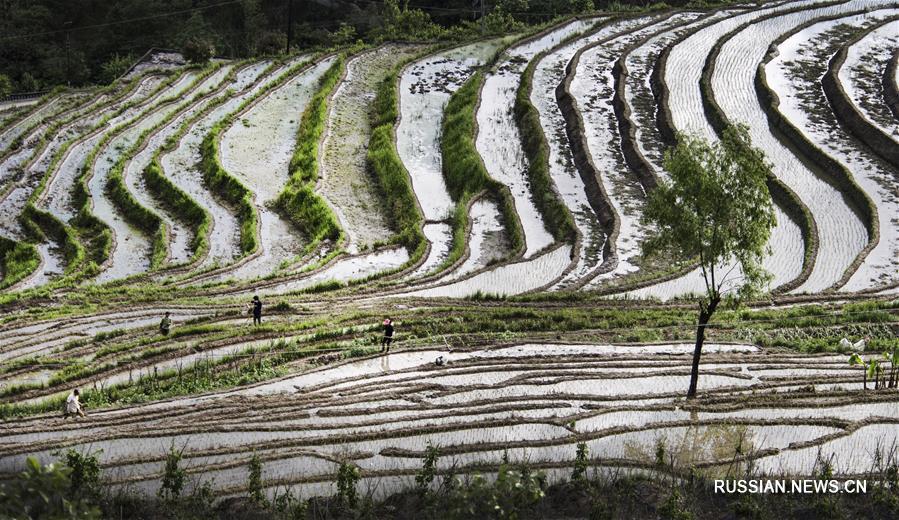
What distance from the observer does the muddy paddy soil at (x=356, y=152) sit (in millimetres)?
34250

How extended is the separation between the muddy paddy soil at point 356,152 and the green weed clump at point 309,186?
0.41 m

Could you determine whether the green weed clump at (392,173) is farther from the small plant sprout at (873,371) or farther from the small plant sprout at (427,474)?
the small plant sprout at (427,474)

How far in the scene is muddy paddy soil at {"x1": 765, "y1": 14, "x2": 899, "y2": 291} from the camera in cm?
2786

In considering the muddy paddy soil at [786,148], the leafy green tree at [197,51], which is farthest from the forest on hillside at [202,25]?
the muddy paddy soil at [786,148]

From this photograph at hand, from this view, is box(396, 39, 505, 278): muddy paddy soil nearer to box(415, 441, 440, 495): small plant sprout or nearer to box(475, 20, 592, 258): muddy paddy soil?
box(475, 20, 592, 258): muddy paddy soil

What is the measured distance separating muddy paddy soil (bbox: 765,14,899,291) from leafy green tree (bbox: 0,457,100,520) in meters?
20.3

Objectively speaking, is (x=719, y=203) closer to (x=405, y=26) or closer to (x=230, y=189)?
(x=230, y=189)

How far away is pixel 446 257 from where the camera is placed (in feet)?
100

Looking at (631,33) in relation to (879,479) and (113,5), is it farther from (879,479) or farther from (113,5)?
(879,479)

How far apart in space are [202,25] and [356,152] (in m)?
25.2

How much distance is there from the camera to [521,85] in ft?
144

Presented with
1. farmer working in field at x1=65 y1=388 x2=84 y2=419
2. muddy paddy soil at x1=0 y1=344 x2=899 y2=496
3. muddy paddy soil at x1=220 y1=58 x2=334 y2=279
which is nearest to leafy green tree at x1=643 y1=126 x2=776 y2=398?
muddy paddy soil at x1=0 y1=344 x2=899 y2=496

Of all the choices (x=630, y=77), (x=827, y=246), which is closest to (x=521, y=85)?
(x=630, y=77)

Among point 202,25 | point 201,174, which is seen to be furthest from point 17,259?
point 202,25
